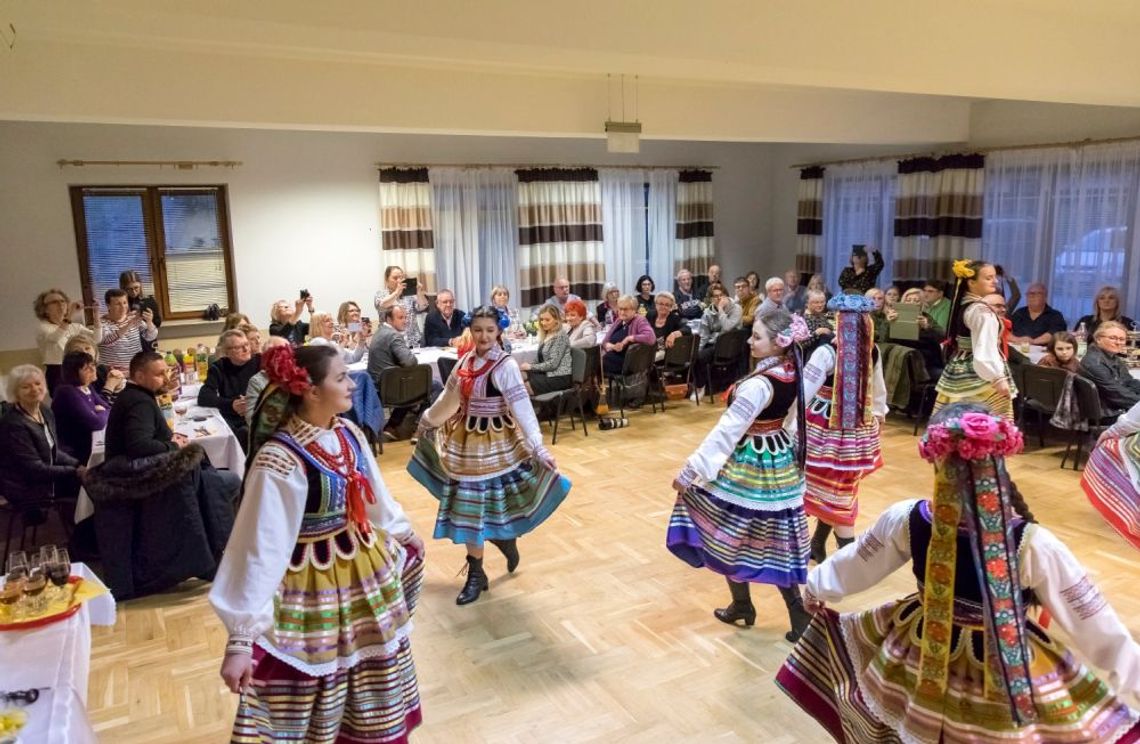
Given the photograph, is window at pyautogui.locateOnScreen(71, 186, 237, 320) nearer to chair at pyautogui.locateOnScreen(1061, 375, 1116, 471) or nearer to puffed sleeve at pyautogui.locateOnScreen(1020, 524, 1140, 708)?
chair at pyautogui.locateOnScreen(1061, 375, 1116, 471)

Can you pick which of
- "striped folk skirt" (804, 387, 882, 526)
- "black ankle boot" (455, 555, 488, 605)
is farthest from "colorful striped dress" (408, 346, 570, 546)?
"striped folk skirt" (804, 387, 882, 526)

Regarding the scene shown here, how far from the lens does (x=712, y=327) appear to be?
913 cm

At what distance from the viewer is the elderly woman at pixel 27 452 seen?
4.51m

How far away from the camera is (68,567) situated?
2.97 metres

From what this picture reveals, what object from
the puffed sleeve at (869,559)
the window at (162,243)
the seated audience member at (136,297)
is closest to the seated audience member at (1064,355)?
the puffed sleeve at (869,559)

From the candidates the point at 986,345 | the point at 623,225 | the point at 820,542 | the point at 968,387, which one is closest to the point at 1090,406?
the point at 968,387

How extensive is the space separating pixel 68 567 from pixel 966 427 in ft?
9.08

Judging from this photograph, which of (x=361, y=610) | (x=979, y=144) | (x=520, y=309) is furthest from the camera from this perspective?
(x=520, y=309)

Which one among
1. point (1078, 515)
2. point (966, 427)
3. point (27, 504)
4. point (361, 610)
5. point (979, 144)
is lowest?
point (1078, 515)

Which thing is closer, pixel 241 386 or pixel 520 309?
pixel 241 386

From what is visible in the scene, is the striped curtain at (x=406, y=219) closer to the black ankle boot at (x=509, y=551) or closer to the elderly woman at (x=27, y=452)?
the elderly woman at (x=27, y=452)

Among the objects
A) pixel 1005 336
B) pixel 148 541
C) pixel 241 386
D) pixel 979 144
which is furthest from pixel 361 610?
pixel 979 144

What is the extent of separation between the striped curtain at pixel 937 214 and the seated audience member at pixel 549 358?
4.67 metres

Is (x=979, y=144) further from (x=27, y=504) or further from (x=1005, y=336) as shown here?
(x=27, y=504)
